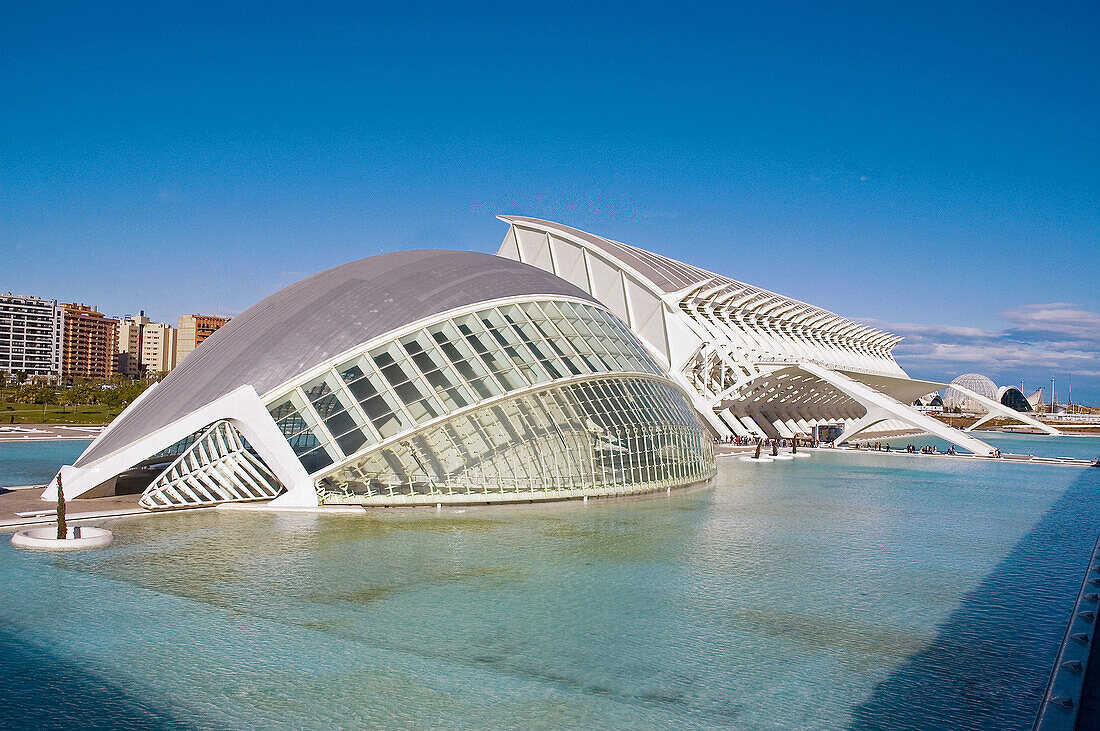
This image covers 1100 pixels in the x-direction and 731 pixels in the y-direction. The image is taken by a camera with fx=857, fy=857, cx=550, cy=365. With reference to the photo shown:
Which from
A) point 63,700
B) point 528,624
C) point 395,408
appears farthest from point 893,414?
point 63,700

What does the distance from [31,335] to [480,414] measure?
196 metres

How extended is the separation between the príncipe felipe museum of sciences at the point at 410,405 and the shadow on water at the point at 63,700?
12491mm

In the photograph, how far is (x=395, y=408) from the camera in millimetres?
23062

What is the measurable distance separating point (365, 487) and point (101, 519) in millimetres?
6342

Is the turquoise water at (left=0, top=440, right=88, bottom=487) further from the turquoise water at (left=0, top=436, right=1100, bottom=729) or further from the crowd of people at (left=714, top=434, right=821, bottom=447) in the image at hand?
the crowd of people at (left=714, top=434, right=821, bottom=447)

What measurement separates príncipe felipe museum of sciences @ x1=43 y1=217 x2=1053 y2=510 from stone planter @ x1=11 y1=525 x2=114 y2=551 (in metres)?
4.23

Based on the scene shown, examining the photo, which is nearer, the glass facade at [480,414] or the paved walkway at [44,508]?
the paved walkway at [44,508]

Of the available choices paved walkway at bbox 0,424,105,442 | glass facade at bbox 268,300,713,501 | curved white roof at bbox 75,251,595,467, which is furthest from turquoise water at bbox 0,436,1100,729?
paved walkway at bbox 0,424,105,442

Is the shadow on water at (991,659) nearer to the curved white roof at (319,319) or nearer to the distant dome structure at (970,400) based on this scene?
the curved white roof at (319,319)

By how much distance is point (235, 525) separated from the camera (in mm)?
19625

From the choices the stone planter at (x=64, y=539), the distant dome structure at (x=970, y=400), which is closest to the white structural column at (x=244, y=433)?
the stone planter at (x=64, y=539)

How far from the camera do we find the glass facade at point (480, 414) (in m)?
22.9

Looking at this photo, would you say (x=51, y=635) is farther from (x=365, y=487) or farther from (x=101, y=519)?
(x=365, y=487)

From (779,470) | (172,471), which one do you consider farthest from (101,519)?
(779,470)
